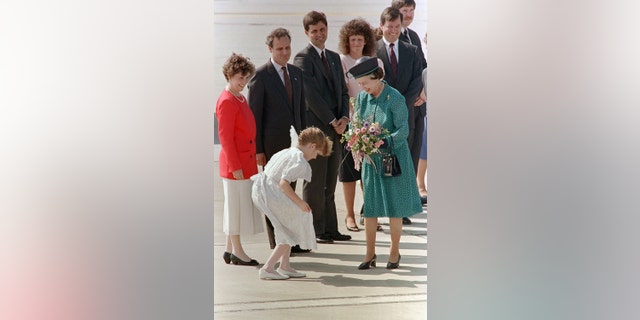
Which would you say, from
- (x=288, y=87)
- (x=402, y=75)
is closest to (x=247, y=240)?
(x=288, y=87)

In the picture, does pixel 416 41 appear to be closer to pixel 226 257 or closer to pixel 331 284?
pixel 331 284

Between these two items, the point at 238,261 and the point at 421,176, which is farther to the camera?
the point at 421,176

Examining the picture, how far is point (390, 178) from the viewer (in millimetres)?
5789

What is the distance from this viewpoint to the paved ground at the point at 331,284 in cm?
556

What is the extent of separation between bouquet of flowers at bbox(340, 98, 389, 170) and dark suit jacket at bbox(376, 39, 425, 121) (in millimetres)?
207

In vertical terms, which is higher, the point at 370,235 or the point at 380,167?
the point at 380,167

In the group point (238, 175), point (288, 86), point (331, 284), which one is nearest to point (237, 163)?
point (238, 175)

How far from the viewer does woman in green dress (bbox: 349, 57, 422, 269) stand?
5730 mm

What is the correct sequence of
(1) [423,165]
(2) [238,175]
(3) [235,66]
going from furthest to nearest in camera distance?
1. (1) [423,165]
2. (2) [238,175]
3. (3) [235,66]

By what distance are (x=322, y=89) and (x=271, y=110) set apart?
316mm

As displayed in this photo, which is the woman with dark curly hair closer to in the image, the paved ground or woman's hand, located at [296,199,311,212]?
the paved ground
